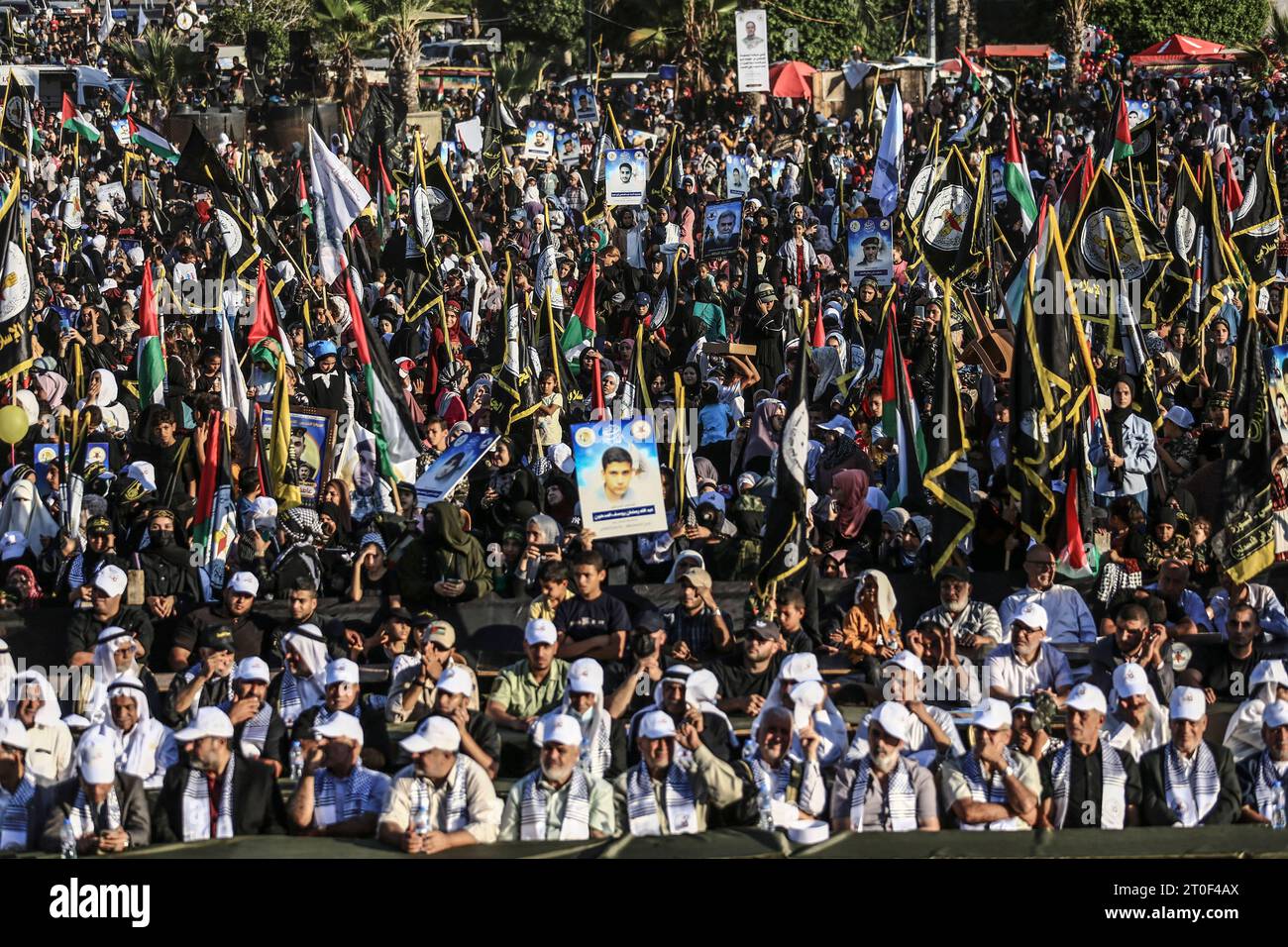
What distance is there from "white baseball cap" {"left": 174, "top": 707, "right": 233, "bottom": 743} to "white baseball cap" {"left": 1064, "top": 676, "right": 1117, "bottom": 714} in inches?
139

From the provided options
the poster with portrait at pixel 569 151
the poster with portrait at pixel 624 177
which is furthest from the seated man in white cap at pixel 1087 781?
the poster with portrait at pixel 569 151

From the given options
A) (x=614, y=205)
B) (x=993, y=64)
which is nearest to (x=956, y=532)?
(x=614, y=205)

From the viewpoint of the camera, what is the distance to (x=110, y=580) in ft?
35.4

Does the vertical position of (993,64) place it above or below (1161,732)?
above

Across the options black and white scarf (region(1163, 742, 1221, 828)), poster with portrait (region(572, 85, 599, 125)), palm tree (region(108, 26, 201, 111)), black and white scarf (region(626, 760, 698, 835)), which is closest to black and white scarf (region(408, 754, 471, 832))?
black and white scarf (region(626, 760, 698, 835))

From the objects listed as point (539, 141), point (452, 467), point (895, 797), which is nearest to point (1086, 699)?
point (895, 797)

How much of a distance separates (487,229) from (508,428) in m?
9.21

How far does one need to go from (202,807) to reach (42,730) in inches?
33.8

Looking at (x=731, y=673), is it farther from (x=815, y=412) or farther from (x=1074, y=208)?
(x=1074, y=208)

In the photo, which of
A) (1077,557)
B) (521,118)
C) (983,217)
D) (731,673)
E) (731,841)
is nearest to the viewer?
(731,841)

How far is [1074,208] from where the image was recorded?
15.9 meters

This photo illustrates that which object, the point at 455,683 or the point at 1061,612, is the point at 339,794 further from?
the point at 1061,612

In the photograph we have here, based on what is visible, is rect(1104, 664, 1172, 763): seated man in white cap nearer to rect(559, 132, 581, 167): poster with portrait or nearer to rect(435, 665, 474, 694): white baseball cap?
rect(435, 665, 474, 694): white baseball cap

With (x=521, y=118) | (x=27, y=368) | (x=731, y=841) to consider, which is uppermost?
(x=521, y=118)
